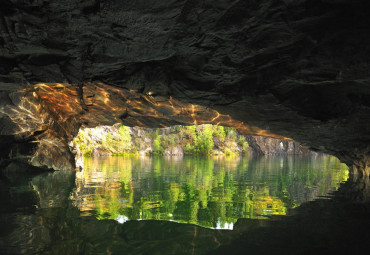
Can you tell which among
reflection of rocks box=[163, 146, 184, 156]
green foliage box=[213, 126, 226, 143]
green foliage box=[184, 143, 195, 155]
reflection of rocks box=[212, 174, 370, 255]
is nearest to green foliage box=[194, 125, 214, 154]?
green foliage box=[184, 143, 195, 155]

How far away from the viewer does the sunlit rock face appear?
12.0ft

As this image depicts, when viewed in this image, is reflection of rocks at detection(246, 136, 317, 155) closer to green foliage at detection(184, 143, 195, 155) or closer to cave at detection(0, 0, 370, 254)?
green foliage at detection(184, 143, 195, 155)

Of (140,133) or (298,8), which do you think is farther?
(140,133)

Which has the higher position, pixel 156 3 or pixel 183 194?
pixel 156 3

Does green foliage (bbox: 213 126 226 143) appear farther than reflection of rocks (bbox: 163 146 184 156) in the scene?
Yes

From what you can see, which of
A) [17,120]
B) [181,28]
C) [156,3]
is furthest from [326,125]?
[17,120]

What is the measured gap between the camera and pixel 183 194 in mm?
8508

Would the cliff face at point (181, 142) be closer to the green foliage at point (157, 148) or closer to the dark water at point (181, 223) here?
the green foliage at point (157, 148)

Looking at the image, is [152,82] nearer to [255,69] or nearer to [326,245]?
[255,69]

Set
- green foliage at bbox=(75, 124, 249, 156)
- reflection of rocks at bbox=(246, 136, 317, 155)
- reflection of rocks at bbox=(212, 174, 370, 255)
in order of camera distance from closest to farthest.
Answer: reflection of rocks at bbox=(212, 174, 370, 255) → green foliage at bbox=(75, 124, 249, 156) → reflection of rocks at bbox=(246, 136, 317, 155)

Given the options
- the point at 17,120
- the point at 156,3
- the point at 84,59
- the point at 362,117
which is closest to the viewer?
the point at 156,3

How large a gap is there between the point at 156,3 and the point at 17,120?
10.8 meters

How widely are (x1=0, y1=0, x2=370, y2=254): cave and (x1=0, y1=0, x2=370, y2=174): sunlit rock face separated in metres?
0.02

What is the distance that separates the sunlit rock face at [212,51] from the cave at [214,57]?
0.06 feet
